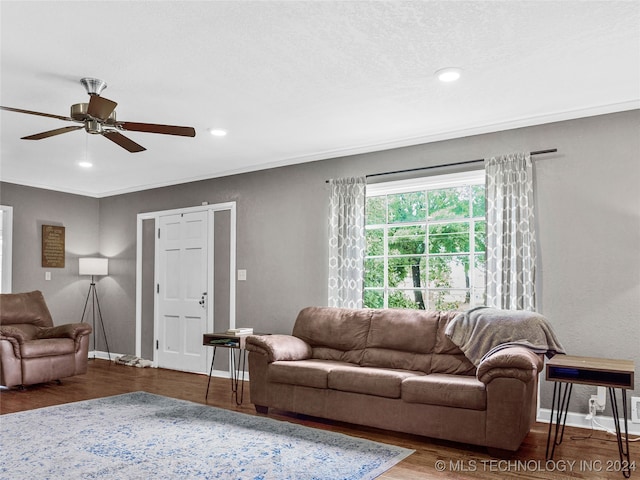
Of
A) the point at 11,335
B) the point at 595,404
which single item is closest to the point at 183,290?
the point at 11,335

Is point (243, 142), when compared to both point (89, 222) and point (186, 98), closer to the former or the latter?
point (186, 98)

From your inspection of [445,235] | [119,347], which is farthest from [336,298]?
[119,347]

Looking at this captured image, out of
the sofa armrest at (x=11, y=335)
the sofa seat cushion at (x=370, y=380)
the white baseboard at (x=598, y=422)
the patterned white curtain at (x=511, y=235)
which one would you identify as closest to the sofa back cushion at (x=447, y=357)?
the sofa seat cushion at (x=370, y=380)

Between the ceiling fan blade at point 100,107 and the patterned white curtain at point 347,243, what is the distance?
2642mm

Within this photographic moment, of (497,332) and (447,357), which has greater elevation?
(497,332)

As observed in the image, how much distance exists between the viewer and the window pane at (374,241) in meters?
5.37

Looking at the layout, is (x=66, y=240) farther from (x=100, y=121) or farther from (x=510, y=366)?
(x=510, y=366)

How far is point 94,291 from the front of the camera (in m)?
7.95

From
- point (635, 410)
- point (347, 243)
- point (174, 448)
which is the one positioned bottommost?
point (174, 448)

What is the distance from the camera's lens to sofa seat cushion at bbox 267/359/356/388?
4199mm

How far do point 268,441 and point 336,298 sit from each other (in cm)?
191

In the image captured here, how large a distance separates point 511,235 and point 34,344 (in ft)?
16.2

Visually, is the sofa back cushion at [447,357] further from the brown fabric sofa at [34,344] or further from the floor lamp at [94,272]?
the floor lamp at [94,272]

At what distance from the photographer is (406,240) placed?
5203mm
